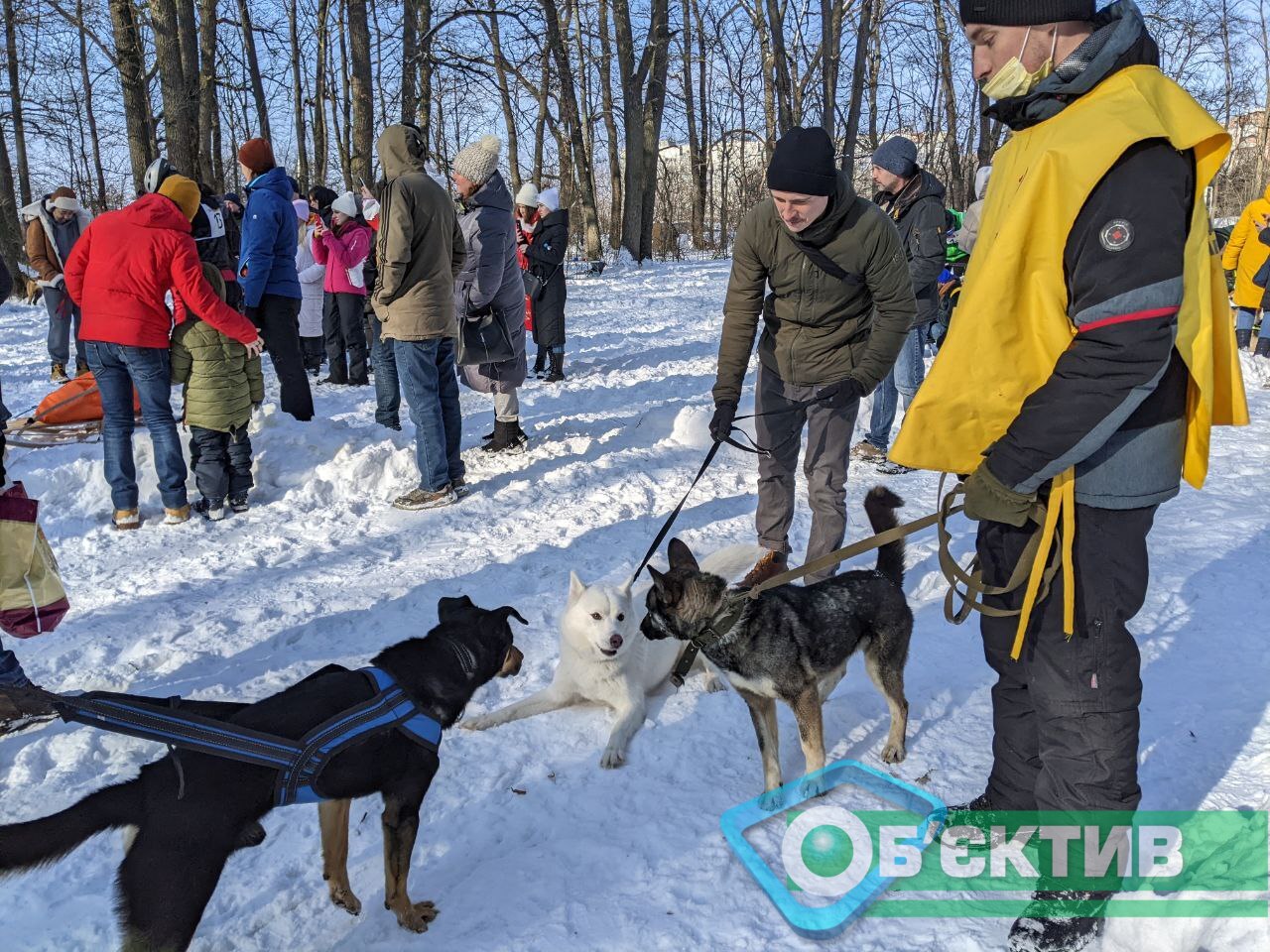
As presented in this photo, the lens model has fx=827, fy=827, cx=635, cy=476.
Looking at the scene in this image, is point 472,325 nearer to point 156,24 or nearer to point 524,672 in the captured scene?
point 524,672

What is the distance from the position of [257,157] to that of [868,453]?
601 centimetres

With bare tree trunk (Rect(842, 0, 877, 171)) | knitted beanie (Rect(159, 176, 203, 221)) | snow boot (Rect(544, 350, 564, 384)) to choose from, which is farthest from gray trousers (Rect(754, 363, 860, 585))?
bare tree trunk (Rect(842, 0, 877, 171))

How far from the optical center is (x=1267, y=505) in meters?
5.86

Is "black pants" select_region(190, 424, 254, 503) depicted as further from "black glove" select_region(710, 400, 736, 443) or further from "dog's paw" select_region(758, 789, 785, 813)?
"dog's paw" select_region(758, 789, 785, 813)

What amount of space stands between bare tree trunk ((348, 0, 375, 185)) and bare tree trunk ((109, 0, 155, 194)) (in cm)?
288

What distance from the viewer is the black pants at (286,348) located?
23.6ft

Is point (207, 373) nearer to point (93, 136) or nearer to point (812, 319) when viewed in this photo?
point (812, 319)

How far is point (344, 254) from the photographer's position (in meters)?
8.89

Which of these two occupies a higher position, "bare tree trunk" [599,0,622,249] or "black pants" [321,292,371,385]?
"bare tree trunk" [599,0,622,249]

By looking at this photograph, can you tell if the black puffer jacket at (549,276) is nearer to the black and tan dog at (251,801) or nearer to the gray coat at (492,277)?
the gray coat at (492,277)

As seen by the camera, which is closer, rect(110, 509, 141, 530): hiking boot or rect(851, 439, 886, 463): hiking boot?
rect(110, 509, 141, 530): hiking boot

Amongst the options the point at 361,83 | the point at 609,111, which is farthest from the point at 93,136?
the point at 361,83

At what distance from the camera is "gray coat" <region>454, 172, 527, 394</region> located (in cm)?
675

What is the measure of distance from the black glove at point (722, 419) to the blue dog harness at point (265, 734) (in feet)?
6.94
